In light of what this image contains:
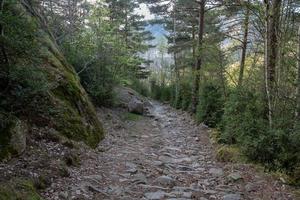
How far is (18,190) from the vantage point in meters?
4.21

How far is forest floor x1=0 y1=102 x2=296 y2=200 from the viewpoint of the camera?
5.20 m

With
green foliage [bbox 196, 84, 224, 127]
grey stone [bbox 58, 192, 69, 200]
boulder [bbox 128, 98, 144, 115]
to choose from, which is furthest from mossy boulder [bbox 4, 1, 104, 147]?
boulder [bbox 128, 98, 144, 115]

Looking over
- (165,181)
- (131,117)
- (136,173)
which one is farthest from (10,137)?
(131,117)

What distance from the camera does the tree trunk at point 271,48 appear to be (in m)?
7.38

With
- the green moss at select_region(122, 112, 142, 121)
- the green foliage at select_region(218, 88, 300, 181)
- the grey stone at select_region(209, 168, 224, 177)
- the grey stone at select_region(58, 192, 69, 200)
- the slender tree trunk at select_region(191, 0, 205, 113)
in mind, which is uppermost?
the slender tree trunk at select_region(191, 0, 205, 113)

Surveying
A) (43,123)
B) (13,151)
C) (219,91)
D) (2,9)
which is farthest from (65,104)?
(219,91)

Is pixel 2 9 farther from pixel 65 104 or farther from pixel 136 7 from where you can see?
pixel 136 7

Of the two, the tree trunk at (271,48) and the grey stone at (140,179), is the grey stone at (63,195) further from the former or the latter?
the tree trunk at (271,48)

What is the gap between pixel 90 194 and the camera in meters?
5.17

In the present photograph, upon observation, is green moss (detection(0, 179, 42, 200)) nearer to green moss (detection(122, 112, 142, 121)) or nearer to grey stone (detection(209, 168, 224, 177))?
grey stone (detection(209, 168, 224, 177))

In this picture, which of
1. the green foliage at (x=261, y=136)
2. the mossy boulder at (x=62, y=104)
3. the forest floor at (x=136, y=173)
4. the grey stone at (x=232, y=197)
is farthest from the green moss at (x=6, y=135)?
the green foliage at (x=261, y=136)

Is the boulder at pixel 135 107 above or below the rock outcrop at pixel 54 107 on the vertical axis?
below

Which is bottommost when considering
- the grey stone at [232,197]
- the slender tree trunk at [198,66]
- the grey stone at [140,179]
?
the grey stone at [232,197]

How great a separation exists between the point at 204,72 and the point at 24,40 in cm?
1067
